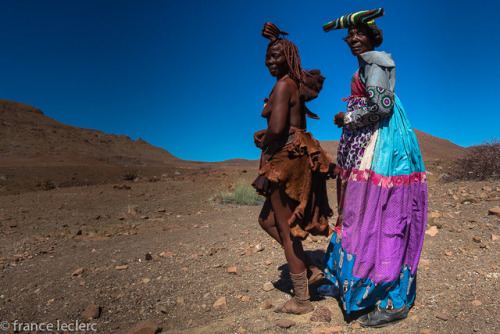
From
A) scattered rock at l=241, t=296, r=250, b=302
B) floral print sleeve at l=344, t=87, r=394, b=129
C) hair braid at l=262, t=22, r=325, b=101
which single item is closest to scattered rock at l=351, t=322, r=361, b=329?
scattered rock at l=241, t=296, r=250, b=302

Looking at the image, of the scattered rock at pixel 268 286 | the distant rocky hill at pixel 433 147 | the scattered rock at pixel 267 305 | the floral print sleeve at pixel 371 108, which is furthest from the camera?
the distant rocky hill at pixel 433 147

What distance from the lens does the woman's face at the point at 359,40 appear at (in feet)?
8.95

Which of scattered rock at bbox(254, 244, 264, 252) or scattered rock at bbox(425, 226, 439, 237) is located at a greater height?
scattered rock at bbox(425, 226, 439, 237)

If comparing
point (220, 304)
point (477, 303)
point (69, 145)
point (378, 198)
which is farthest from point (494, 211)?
point (69, 145)

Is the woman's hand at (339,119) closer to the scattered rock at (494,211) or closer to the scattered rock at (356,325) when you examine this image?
the scattered rock at (356,325)

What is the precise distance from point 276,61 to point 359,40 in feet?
2.16

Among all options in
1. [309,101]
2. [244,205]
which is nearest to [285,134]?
[309,101]

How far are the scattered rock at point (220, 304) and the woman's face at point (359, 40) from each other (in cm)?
245

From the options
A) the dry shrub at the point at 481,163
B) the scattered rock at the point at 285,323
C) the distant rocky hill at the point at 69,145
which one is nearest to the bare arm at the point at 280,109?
the scattered rock at the point at 285,323

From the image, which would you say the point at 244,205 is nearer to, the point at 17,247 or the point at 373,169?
the point at 17,247

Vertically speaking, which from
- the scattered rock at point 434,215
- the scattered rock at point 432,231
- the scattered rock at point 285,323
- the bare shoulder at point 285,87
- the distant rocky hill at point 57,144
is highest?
the distant rocky hill at point 57,144

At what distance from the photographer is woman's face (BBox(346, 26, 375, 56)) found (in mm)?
2727

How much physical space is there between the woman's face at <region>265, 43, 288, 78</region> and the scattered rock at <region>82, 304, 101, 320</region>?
2585 mm

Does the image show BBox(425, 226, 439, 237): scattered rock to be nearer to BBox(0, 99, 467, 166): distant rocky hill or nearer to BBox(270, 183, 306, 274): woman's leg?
BBox(270, 183, 306, 274): woman's leg
